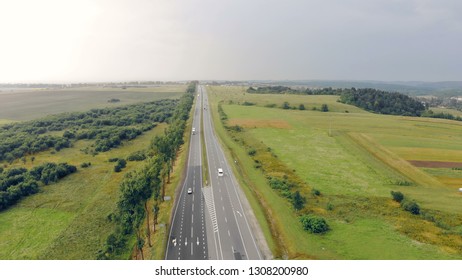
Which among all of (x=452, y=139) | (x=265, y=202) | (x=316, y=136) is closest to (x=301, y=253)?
(x=265, y=202)

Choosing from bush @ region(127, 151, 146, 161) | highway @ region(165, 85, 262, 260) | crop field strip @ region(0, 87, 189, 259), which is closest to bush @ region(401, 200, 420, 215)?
highway @ region(165, 85, 262, 260)

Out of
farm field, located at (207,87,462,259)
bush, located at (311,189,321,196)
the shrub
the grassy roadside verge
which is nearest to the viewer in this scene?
farm field, located at (207,87,462,259)

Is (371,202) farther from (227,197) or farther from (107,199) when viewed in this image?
(107,199)

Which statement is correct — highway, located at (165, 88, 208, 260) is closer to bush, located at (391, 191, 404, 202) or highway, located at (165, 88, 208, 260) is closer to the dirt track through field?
bush, located at (391, 191, 404, 202)

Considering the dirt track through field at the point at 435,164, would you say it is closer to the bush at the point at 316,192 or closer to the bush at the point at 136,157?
the bush at the point at 316,192

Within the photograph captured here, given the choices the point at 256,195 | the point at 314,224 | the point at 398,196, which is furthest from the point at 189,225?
the point at 398,196
